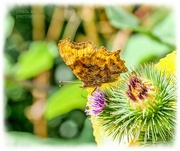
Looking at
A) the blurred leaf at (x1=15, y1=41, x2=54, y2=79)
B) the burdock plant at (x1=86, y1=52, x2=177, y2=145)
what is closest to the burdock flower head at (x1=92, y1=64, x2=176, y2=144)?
the burdock plant at (x1=86, y1=52, x2=177, y2=145)

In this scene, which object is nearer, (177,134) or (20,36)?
(177,134)

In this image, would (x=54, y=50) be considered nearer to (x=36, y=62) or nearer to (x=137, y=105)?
(x=36, y=62)

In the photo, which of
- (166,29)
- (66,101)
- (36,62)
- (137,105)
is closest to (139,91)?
(137,105)

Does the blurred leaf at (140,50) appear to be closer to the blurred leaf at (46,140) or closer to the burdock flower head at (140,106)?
the blurred leaf at (46,140)

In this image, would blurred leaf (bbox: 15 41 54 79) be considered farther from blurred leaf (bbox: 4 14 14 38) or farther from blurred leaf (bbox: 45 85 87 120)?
blurred leaf (bbox: 45 85 87 120)

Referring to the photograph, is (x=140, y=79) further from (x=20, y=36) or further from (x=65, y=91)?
(x=20, y=36)

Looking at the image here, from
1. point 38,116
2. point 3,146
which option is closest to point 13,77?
point 38,116
